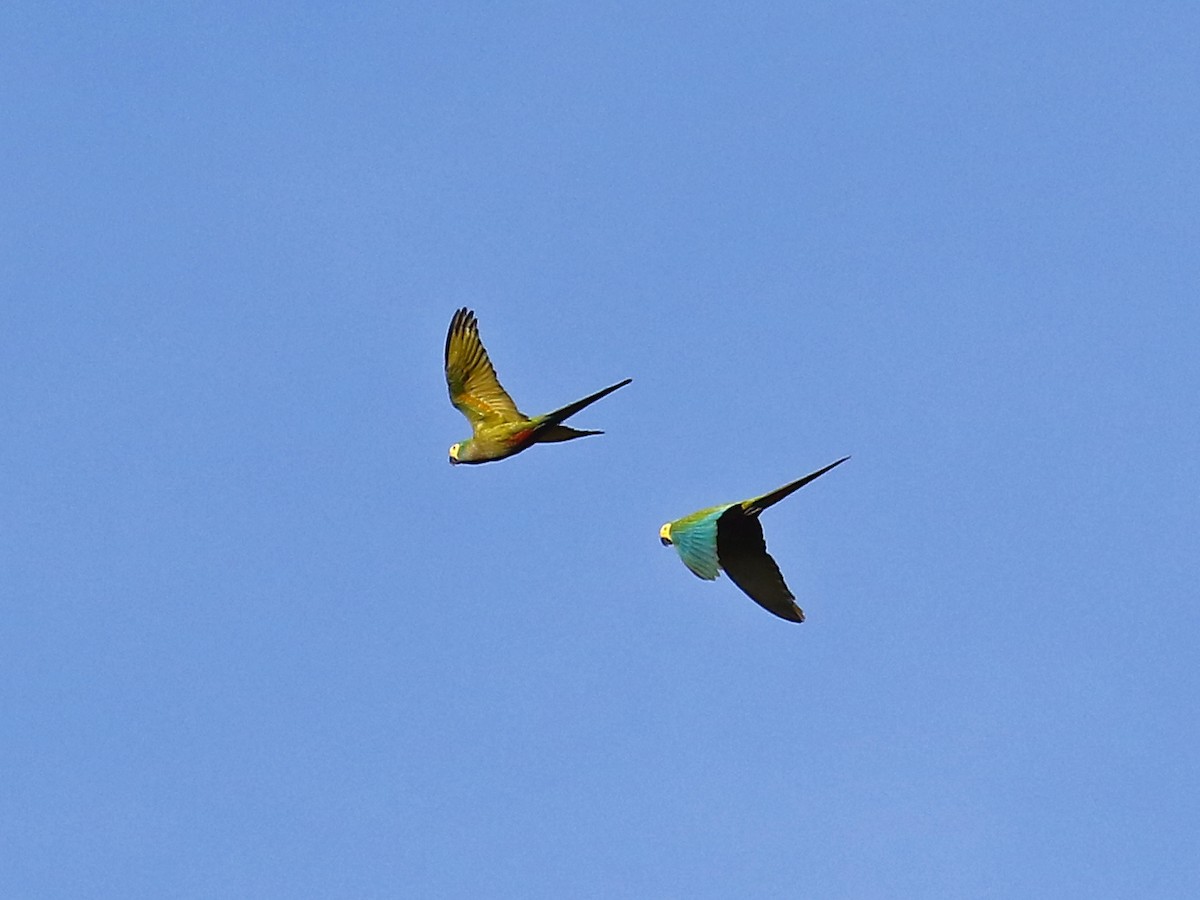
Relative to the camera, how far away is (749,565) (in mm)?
37125

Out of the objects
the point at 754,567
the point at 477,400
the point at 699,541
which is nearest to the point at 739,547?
the point at 754,567

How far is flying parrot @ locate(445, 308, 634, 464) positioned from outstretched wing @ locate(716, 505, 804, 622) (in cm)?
641

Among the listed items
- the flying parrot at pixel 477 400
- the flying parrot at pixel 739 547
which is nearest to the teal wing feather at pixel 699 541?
the flying parrot at pixel 739 547

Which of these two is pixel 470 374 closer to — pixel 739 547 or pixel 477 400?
pixel 477 400

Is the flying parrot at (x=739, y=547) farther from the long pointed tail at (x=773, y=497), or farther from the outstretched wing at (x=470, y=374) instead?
the outstretched wing at (x=470, y=374)

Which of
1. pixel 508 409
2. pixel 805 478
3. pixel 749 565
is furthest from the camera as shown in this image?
pixel 508 409

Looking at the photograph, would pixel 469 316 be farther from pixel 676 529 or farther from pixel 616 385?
pixel 676 529

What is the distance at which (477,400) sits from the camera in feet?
144

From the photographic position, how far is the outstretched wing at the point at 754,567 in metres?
36.2

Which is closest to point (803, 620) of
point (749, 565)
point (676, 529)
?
point (749, 565)

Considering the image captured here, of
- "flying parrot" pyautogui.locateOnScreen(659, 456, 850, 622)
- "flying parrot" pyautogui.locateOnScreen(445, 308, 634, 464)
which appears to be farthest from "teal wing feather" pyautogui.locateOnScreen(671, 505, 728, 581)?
→ "flying parrot" pyautogui.locateOnScreen(445, 308, 634, 464)

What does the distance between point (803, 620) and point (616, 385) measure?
227 inches

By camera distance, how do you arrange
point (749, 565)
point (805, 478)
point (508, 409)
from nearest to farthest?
point (805, 478), point (749, 565), point (508, 409)

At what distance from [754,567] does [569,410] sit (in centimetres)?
528
